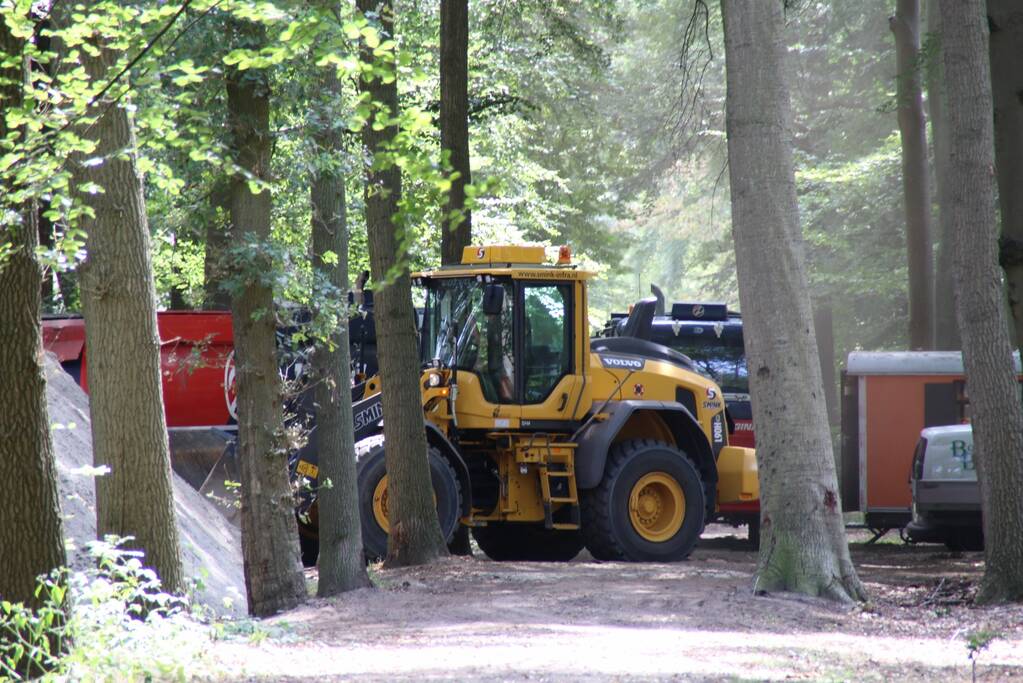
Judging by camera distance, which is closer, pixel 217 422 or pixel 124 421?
pixel 124 421

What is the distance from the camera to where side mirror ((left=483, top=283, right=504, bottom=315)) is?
13.1m

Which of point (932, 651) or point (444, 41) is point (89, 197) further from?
point (444, 41)

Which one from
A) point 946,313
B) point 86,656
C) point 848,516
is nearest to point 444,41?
point 86,656

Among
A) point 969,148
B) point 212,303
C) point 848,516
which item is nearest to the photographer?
point 969,148

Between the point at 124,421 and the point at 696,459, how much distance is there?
28.6ft

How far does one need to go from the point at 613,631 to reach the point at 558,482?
5.42m

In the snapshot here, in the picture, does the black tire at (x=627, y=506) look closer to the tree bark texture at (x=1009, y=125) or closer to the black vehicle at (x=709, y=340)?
the tree bark texture at (x=1009, y=125)

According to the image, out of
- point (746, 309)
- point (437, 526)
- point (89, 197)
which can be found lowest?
point (437, 526)

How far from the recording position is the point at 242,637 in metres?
8.30

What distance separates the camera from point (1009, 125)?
1233 cm

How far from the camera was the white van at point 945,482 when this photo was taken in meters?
15.9

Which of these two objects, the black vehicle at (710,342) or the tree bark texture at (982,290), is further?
the black vehicle at (710,342)

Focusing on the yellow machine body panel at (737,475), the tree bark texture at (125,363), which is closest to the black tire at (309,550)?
the yellow machine body panel at (737,475)

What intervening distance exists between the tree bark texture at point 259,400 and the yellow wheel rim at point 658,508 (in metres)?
4.81
